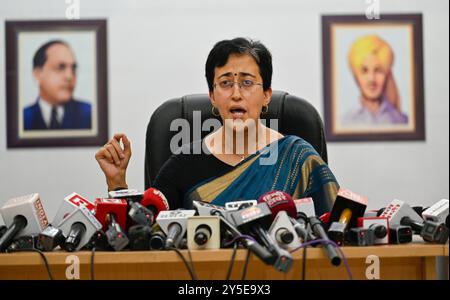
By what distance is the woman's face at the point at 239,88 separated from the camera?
194 centimetres

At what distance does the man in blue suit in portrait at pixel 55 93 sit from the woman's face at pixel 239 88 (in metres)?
1.09

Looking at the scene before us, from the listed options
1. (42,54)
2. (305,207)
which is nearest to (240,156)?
(305,207)

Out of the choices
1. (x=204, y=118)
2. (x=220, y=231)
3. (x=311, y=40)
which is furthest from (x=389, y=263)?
(x=311, y=40)

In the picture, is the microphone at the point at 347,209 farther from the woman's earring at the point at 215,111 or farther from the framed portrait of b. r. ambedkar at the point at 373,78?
the framed portrait of b. r. ambedkar at the point at 373,78

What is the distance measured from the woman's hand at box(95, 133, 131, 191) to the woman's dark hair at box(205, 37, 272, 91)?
1.25 ft

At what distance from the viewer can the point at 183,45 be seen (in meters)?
2.89

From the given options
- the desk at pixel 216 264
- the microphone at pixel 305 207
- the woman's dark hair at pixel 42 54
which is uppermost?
the woman's dark hair at pixel 42 54

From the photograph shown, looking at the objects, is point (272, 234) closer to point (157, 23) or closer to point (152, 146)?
point (152, 146)

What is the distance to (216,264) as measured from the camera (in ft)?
3.88

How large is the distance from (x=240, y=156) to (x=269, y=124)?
187mm

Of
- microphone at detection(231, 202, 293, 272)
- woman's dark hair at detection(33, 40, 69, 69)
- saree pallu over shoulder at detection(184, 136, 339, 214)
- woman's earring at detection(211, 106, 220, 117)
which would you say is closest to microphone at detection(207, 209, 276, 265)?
microphone at detection(231, 202, 293, 272)

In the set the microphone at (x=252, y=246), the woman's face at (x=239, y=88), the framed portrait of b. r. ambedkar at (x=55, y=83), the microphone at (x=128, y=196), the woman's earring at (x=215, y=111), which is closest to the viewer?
the microphone at (x=252, y=246)

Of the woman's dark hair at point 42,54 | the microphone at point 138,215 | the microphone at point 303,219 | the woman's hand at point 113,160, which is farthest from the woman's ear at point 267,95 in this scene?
the woman's dark hair at point 42,54
